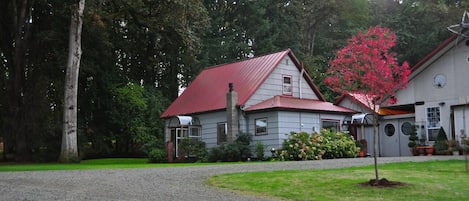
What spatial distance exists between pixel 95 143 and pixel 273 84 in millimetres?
14231

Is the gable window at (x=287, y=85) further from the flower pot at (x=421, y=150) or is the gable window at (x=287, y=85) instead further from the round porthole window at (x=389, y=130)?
the flower pot at (x=421, y=150)

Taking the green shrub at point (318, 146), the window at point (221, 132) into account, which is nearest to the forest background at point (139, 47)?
the window at point (221, 132)

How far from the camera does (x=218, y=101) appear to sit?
2880 cm

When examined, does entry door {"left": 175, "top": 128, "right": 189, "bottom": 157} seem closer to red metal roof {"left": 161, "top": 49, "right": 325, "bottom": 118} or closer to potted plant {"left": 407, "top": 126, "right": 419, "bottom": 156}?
red metal roof {"left": 161, "top": 49, "right": 325, "bottom": 118}

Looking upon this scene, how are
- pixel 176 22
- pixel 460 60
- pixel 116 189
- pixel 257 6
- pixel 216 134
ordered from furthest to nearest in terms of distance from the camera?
pixel 257 6, pixel 176 22, pixel 216 134, pixel 460 60, pixel 116 189

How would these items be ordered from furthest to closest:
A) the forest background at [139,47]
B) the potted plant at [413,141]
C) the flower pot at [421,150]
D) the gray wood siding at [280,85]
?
the forest background at [139,47], the gray wood siding at [280,85], the potted plant at [413,141], the flower pot at [421,150]

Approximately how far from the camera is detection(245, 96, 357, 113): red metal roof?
26208 millimetres

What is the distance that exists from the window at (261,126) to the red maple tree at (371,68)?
14.6m

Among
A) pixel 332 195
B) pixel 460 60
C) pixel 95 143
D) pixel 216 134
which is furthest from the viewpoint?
pixel 95 143

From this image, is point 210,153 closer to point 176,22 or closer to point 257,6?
point 176,22

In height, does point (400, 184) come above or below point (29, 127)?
below

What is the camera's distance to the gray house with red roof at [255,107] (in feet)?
86.8

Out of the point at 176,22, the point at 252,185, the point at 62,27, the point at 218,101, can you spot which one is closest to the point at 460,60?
the point at 218,101

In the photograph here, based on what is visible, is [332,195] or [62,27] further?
[62,27]
